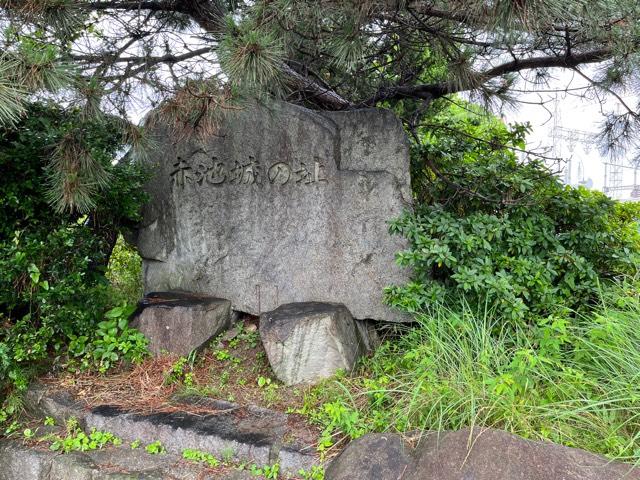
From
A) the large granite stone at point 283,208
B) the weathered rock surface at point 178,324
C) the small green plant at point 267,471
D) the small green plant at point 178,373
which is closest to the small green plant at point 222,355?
the weathered rock surface at point 178,324

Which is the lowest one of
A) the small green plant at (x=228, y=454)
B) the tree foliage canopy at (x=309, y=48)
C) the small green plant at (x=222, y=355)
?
the small green plant at (x=228, y=454)

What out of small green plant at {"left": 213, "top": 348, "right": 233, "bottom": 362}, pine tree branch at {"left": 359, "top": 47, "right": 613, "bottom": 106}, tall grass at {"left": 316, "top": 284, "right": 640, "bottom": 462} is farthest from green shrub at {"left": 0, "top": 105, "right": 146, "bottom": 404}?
pine tree branch at {"left": 359, "top": 47, "right": 613, "bottom": 106}

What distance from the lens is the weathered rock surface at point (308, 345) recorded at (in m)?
3.44

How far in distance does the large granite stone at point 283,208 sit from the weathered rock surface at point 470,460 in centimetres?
140

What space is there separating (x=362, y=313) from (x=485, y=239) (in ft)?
3.39

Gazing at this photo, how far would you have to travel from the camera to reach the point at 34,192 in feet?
11.8

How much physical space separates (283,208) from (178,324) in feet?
3.82

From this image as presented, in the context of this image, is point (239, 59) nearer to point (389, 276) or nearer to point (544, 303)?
point (389, 276)

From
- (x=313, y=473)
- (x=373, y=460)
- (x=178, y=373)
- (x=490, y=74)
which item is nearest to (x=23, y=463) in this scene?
(x=178, y=373)

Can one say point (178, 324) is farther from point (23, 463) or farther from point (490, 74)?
point (490, 74)

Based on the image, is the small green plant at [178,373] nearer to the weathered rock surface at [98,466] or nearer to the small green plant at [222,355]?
the small green plant at [222,355]

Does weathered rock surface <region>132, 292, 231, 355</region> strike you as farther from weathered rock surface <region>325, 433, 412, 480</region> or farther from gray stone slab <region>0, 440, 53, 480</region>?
weathered rock surface <region>325, 433, 412, 480</region>

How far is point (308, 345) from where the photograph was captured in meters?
3.46

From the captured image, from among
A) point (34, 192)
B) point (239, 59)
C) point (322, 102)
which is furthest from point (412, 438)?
point (322, 102)
